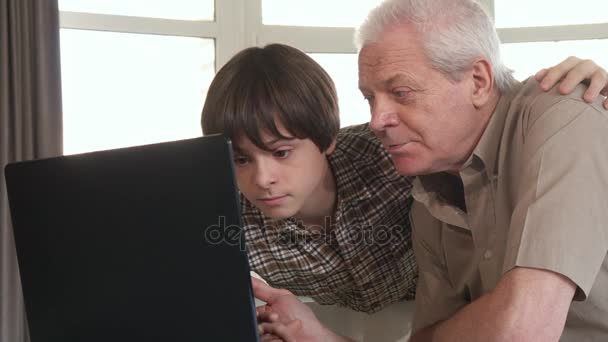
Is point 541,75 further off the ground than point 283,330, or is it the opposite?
point 541,75

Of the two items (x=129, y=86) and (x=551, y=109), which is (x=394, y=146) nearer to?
(x=551, y=109)

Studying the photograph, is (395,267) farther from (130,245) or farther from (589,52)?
(589,52)

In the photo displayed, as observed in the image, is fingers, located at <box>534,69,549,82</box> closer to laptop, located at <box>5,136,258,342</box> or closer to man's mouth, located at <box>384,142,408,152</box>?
man's mouth, located at <box>384,142,408,152</box>

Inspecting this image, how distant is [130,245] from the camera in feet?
2.79

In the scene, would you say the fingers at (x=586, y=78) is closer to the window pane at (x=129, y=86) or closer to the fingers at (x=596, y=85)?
the fingers at (x=596, y=85)

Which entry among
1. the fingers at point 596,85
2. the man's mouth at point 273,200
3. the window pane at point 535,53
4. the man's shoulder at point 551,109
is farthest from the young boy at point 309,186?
the window pane at point 535,53

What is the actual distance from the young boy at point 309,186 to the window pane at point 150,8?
1.71 meters

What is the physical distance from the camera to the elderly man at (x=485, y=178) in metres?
0.91

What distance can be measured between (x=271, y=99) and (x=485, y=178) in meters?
0.48

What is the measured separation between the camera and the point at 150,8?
324cm

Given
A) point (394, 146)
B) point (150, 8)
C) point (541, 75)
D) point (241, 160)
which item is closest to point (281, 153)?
point (241, 160)

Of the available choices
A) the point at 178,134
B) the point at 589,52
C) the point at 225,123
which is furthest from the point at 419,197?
the point at 589,52

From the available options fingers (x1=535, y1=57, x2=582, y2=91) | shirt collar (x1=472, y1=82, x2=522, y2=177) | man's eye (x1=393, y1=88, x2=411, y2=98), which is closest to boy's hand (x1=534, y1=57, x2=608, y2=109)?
fingers (x1=535, y1=57, x2=582, y2=91)

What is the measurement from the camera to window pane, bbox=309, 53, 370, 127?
3.36 m
